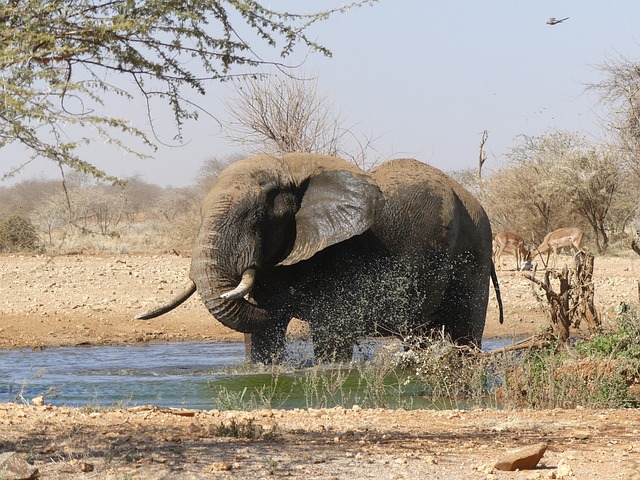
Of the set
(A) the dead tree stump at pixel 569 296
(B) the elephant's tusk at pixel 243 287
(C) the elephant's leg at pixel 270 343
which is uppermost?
(B) the elephant's tusk at pixel 243 287

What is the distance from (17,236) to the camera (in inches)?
981

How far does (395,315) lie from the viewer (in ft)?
41.3

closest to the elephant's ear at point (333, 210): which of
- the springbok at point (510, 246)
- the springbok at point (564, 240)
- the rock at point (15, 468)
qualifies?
the rock at point (15, 468)

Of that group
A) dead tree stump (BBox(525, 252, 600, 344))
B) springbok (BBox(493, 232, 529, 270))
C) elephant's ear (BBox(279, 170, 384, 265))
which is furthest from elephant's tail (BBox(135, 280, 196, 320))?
springbok (BBox(493, 232, 529, 270))

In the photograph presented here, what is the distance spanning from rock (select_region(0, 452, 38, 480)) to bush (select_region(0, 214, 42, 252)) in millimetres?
19615

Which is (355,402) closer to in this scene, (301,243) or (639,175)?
(301,243)

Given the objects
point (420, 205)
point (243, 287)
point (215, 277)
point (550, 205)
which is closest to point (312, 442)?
point (243, 287)

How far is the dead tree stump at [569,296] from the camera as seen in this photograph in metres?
10.8

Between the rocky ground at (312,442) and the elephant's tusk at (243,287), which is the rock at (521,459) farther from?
the elephant's tusk at (243,287)

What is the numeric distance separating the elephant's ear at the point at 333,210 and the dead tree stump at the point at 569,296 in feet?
7.32

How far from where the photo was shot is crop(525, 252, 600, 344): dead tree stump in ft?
35.6

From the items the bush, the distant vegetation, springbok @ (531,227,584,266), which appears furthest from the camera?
the distant vegetation

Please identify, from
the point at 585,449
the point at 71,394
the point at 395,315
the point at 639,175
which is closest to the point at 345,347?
the point at 395,315

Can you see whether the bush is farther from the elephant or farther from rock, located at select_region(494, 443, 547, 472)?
rock, located at select_region(494, 443, 547, 472)
